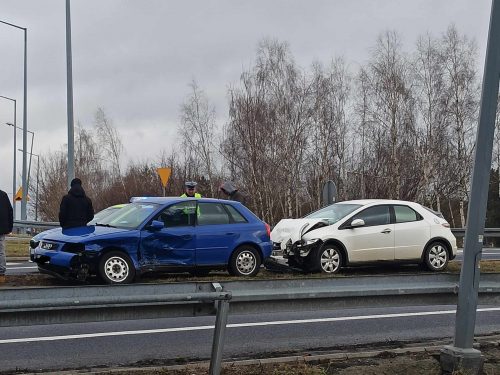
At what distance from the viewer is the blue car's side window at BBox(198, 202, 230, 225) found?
1172cm

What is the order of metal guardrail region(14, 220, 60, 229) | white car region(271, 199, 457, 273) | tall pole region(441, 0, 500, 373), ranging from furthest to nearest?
metal guardrail region(14, 220, 60, 229)
white car region(271, 199, 457, 273)
tall pole region(441, 0, 500, 373)

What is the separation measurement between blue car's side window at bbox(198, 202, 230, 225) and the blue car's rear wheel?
1.70 meters

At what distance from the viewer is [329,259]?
12367 mm

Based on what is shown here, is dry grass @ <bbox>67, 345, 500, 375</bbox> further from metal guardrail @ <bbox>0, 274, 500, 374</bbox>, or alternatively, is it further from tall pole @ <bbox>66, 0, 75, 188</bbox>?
tall pole @ <bbox>66, 0, 75, 188</bbox>

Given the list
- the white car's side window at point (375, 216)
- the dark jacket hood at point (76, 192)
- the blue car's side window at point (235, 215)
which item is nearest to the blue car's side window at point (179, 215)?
the blue car's side window at point (235, 215)

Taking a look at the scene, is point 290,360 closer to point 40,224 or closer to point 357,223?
point 357,223

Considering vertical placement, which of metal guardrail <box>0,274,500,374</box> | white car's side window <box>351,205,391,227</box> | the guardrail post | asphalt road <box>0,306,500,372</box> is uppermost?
white car's side window <box>351,205,391,227</box>

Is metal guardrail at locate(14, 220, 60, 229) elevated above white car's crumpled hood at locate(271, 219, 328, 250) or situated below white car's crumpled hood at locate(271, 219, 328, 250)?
above

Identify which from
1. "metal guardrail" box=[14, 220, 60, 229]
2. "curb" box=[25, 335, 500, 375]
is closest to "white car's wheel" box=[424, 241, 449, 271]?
"curb" box=[25, 335, 500, 375]

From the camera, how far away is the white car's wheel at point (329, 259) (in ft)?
40.2

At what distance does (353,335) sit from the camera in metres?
8.07

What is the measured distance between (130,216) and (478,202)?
282 inches

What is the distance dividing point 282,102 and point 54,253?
1306 inches

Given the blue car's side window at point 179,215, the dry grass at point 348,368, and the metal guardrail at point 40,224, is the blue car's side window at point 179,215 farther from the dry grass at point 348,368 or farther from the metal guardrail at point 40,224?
the metal guardrail at point 40,224
